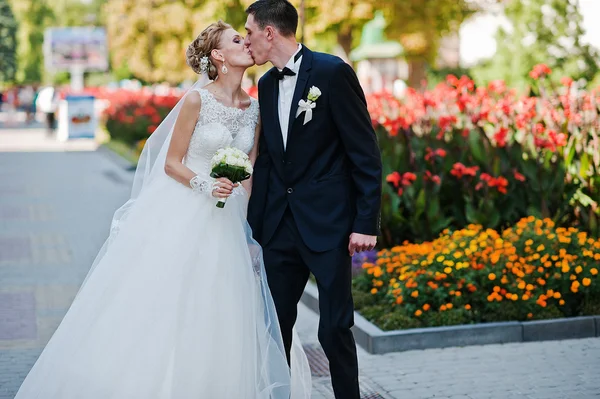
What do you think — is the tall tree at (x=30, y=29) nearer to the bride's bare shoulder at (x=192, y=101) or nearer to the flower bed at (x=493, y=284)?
the flower bed at (x=493, y=284)

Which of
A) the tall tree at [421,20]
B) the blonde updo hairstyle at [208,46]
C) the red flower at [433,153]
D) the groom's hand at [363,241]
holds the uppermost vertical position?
the tall tree at [421,20]

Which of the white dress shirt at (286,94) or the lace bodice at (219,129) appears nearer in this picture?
the white dress shirt at (286,94)

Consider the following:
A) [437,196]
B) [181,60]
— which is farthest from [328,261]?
[181,60]

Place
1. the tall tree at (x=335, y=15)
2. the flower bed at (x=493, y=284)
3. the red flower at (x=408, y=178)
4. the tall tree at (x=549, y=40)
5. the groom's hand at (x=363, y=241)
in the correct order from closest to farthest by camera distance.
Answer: the groom's hand at (x=363, y=241)
the flower bed at (x=493, y=284)
the red flower at (x=408, y=178)
the tall tree at (x=549, y=40)
the tall tree at (x=335, y=15)

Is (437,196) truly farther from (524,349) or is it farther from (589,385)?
(589,385)

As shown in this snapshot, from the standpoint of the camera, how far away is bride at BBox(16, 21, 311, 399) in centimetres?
476

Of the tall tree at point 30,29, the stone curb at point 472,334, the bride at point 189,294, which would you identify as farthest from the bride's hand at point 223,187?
the tall tree at point 30,29

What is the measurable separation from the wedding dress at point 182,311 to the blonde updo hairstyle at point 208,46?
0.16 metres

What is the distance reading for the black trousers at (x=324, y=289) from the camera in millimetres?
4637

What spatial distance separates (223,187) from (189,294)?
22.9 inches

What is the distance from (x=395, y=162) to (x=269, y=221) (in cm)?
502

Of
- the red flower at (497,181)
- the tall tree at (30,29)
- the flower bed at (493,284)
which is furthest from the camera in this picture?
the tall tree at (30,29)

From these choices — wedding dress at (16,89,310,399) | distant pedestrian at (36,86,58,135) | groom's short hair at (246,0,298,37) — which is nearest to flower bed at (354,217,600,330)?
wedding dress at (16,89,310,399)

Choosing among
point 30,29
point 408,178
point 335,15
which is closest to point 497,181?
point 408,178
